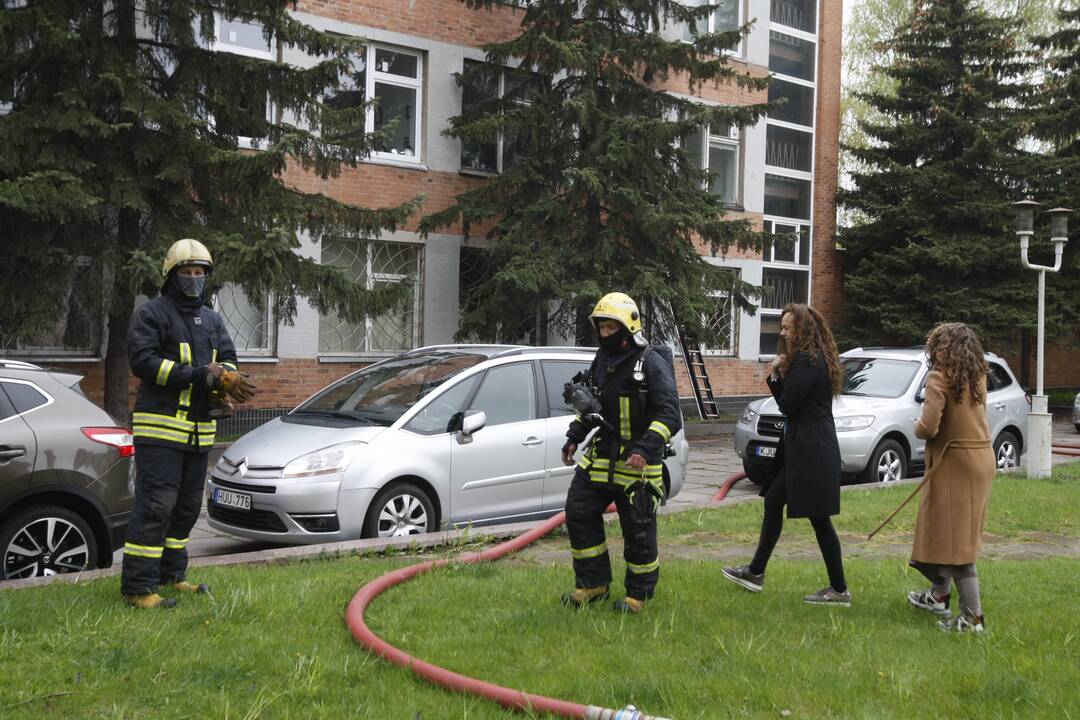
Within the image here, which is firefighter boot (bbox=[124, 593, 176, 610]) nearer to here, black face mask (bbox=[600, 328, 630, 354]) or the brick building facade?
black face mask (bbox=[600, 328, 630, 354])

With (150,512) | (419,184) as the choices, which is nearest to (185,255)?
(150,512)

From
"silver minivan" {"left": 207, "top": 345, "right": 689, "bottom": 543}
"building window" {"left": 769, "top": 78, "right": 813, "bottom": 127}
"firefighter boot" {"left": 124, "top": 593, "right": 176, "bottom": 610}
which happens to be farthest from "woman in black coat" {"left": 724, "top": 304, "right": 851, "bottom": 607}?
"building window" {"left": 769, "top": 78, "right": 813, "bottom": 127}

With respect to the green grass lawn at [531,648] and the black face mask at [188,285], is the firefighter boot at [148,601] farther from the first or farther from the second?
the black face mask at [188,285]

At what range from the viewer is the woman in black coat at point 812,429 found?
20.1ft

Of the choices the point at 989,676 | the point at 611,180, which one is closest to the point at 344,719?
the point at 989,676

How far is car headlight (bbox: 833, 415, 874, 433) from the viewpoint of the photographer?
12.4 meters

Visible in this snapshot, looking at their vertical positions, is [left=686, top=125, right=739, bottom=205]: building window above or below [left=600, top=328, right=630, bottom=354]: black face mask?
above

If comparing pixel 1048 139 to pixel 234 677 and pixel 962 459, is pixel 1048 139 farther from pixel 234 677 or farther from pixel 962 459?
pixel 234 677

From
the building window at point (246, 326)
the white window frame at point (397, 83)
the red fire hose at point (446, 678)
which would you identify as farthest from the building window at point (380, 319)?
the red fire hose at point (446, 678)

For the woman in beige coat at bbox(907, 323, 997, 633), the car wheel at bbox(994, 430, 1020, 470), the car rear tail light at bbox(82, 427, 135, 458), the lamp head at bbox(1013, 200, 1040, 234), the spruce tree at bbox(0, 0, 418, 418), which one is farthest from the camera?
the car wheel at bbox(994, 430, 1020, 470)

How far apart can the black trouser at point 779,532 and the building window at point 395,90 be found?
13.7 meters

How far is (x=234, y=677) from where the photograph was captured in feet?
14.9

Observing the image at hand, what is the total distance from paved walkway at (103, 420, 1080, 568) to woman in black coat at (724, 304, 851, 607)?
9.22 feet

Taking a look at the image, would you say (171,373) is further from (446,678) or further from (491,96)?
(491,96)
